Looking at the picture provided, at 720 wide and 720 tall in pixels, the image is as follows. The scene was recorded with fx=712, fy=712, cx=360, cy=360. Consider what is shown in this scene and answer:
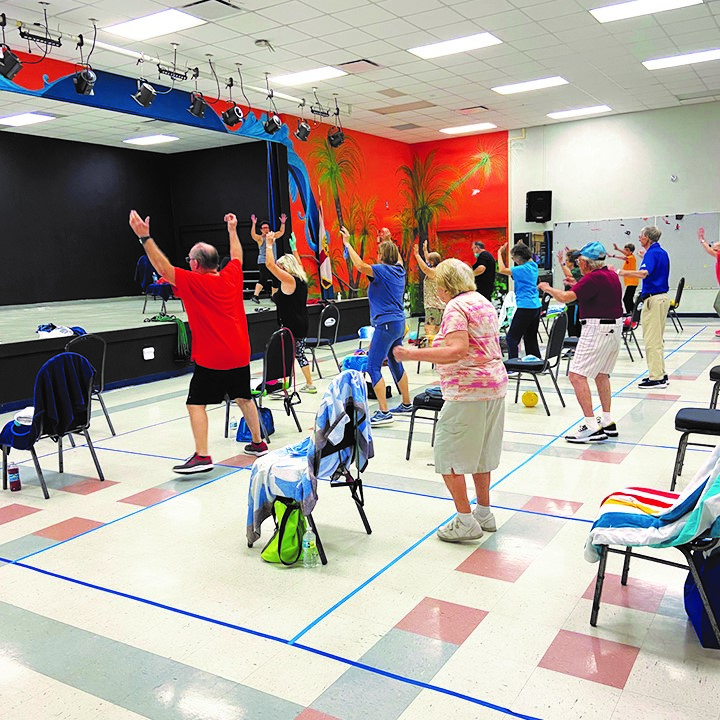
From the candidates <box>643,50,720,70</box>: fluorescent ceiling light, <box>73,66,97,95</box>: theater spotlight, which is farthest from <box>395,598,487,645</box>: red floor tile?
<box>643,50,720,70</box>: fluorescent ceiling light

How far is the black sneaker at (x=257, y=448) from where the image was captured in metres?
5.12

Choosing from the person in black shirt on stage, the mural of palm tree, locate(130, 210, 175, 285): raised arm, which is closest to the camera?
locate(130, 210, 175, 285): raised arm

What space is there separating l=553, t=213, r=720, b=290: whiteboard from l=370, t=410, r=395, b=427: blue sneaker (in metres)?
9.42

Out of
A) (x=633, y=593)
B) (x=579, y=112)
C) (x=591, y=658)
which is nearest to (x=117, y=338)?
(x=633, y=593)

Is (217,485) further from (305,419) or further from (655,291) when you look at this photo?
(655,291)

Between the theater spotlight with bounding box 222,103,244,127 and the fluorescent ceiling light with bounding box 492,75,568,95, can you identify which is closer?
the theater spotlight with bounding box 222,103,244,127

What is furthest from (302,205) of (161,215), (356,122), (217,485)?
(217,485)

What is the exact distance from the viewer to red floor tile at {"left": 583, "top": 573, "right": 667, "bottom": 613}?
111 inches

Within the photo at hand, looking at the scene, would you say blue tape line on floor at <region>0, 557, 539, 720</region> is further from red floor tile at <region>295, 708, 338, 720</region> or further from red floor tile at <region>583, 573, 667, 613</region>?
red floor tile at <region>583, 573, 667, 613</region>

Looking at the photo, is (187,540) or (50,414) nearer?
(187,540)

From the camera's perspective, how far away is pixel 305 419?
6.29m

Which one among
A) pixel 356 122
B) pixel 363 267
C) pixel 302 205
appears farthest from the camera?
pixel 356 122

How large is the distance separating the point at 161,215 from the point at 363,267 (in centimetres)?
1193

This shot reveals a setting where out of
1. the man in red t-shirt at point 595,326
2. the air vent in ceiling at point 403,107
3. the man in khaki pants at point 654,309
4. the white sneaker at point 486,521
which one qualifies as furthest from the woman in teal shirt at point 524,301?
the air vent in ceiling at point 403,107
